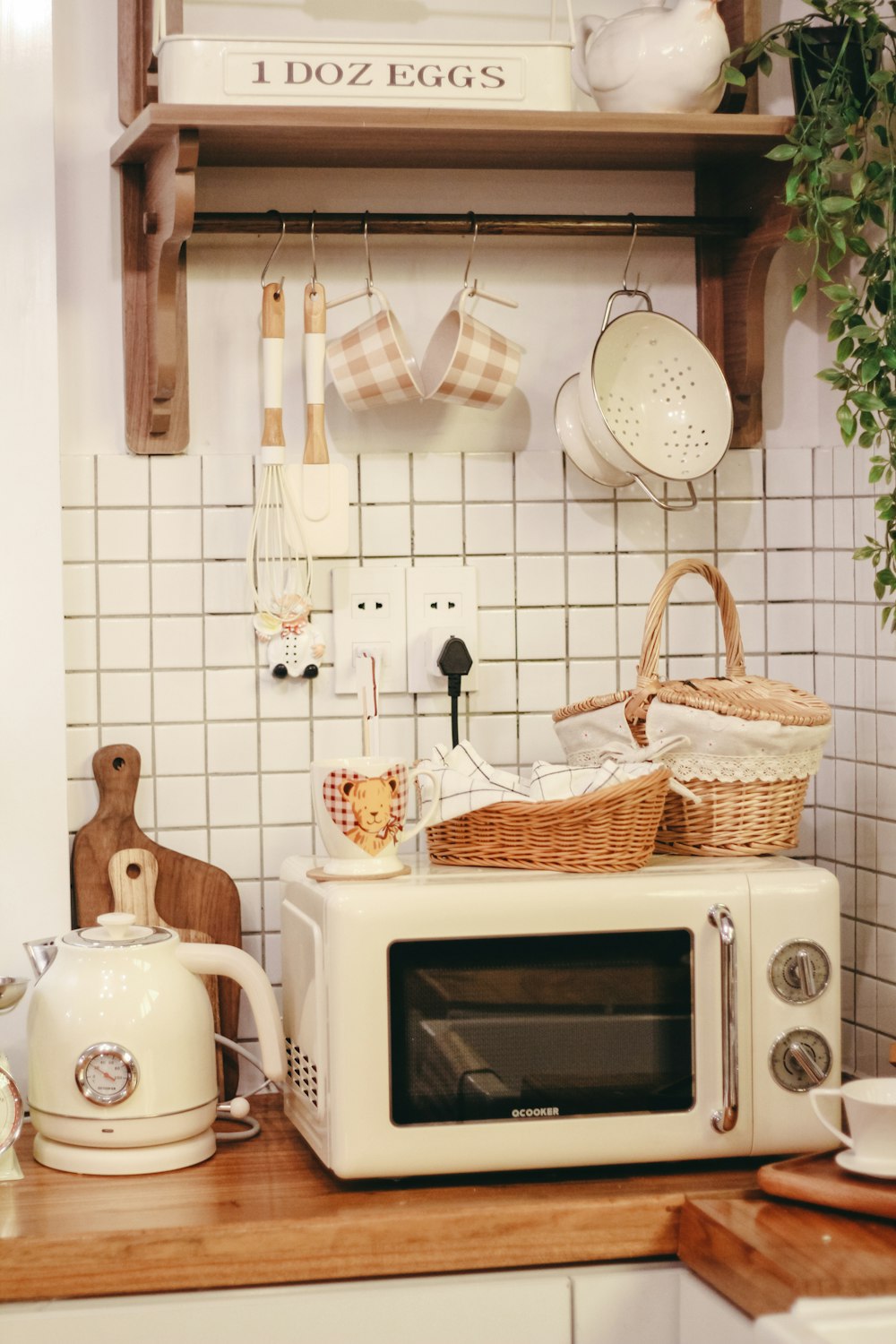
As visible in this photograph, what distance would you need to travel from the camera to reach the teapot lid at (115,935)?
4.49 feet

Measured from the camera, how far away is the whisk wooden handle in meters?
1.56

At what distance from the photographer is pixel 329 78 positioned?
4.74 feet

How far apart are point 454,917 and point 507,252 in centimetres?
81

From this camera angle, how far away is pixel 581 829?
4.40 ft

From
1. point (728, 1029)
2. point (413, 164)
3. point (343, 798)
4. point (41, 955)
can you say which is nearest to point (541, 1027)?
point (728, 1029)

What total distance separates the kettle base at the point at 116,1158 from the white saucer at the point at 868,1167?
0.59 meters

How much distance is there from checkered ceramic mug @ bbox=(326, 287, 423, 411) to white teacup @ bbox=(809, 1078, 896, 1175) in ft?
2.75

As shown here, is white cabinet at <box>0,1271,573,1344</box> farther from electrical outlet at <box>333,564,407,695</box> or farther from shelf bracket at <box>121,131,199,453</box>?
shelf bracket at <box>121,131,199,453</box>

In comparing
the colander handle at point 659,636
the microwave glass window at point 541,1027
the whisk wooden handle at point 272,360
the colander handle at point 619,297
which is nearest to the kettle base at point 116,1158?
the microwave glass window at point 541,1027

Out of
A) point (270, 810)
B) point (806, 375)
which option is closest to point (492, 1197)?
point (270, 810)

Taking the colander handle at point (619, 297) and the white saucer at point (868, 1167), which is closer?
the white saucer at point (868, 1167)

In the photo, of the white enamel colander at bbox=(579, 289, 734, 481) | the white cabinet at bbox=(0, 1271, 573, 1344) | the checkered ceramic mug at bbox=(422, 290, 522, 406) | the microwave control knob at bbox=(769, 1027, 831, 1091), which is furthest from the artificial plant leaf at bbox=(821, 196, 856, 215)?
the white cabinet at bbox=(0, 1271, 573, 1344)

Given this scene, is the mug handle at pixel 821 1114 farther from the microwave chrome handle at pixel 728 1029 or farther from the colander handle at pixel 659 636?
the colander handle at pixel 659 636

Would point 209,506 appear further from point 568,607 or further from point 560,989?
point 560,989
